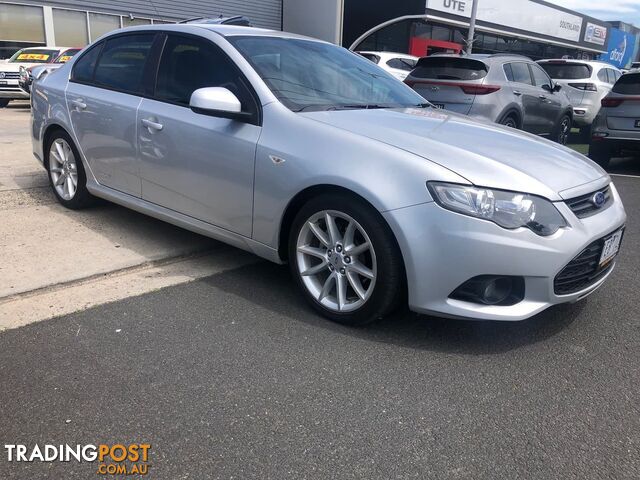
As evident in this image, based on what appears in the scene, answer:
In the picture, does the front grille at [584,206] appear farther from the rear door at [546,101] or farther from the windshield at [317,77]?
the rear door at [546,101]

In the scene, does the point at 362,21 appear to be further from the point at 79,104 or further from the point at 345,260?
the point at 345,260

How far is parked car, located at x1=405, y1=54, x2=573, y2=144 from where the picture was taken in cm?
816

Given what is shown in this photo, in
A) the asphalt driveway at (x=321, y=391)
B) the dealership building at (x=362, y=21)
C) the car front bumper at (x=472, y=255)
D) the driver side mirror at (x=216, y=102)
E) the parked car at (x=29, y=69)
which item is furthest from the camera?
the dealership building at (x=362, y=21)

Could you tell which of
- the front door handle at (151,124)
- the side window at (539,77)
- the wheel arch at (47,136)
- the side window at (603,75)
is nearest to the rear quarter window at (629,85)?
the side window at (539,77)

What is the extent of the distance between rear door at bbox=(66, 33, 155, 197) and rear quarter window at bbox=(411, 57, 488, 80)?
5177 mm

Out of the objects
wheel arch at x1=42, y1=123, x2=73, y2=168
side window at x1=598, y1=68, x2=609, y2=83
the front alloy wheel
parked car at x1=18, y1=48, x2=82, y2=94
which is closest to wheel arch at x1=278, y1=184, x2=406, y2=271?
the front alloy wheel

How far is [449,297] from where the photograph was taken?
9.40ft

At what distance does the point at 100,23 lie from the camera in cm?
1927

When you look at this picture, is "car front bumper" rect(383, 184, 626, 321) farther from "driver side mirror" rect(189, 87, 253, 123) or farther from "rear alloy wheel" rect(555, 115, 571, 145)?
"rear alloy wheel" rect(555, 115, 571, 145)

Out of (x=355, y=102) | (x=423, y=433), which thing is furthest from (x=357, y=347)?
(x=355, y=102)

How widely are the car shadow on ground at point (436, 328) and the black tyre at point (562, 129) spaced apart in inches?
289

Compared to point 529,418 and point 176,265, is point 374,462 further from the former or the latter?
point 176,265

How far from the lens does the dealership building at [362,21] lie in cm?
1805

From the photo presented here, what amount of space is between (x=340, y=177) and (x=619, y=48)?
166 ft
